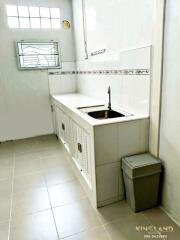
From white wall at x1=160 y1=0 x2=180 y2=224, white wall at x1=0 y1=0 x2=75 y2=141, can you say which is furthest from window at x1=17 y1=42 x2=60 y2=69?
white wall at x1=160 y1=0 x2=180 y2=224

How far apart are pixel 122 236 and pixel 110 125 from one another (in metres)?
0.87

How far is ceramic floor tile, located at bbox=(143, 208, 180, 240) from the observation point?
148 cm

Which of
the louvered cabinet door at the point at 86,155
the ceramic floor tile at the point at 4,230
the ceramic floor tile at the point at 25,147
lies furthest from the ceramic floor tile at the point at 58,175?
the ceramic floor tile at the point at 25,147

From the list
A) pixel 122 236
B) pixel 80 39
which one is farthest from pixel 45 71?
pixel 122 236

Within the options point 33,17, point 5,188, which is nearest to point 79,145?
point 5,188

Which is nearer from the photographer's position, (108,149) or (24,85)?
(108,149)

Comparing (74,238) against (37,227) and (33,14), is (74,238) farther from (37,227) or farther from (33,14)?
(33,14)

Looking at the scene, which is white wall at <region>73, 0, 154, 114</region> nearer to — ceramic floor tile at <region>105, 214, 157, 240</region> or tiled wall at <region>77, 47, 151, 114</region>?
tiled wall at <region>77, 47, 151, 114</region>

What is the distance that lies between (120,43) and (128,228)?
71.0 inches

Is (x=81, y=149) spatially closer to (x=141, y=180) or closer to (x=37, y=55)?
(x=141, y=180)

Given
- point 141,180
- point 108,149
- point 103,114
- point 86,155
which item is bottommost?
point 141,180

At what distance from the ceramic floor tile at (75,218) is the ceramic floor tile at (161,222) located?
0.46 m

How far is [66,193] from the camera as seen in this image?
2.04 meters

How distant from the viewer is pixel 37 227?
5.30 ft
